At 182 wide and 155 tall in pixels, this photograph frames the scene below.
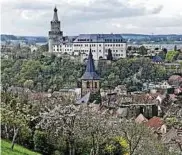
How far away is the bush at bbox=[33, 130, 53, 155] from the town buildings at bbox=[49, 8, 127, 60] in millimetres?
87500

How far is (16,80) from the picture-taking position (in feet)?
261

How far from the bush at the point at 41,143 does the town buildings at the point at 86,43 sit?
8750 centimetres

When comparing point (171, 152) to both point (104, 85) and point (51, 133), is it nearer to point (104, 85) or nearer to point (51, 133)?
point (51, 133)

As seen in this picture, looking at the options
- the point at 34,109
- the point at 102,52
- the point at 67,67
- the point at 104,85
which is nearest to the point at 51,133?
the point at 34,109

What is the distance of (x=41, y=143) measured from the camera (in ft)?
86.5

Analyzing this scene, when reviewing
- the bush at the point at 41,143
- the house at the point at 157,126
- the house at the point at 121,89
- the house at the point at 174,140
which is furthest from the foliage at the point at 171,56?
the bush at the point at 41,143

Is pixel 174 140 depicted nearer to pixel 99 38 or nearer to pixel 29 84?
pixel 29 84

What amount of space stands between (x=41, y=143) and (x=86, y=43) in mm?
91250

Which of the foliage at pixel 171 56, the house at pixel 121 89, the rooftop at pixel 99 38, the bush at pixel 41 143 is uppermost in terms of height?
the rooftop at pixel 99 38

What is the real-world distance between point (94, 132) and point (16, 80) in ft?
181

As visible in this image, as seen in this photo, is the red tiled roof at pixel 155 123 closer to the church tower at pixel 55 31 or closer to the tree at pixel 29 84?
the tree at pixel 29 84

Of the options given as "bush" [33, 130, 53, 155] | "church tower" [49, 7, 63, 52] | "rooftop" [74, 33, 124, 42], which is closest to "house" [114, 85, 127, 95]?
"rooftop" [74, 33, 124, 42]

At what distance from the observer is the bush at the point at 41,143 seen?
86.1 ft

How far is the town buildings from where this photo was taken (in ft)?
377
